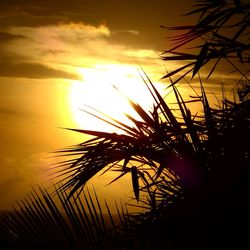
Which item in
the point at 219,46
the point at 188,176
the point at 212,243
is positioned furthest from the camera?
the point at 219,46

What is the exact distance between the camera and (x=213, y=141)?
269 centimetres

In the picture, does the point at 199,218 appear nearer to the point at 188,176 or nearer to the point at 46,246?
the point at 188,176

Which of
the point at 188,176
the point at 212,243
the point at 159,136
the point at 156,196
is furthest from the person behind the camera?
the point at 156,196

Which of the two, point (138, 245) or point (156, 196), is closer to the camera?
point (138, 245)

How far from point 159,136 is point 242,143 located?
22.8 inches

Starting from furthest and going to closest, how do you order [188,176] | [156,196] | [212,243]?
[156,196] < [188,176] < [212,243]

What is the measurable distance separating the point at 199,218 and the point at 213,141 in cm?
55

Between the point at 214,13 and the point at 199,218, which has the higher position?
the point at 214,13

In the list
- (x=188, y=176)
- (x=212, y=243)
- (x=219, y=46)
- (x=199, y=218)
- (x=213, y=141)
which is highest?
(x=219, y=46)

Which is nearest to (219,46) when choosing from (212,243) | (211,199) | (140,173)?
(140,173)

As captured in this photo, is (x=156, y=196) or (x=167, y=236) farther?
(x=156, y=196)

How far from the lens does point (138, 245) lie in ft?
8.64

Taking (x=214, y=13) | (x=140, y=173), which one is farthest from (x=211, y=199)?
(x=214, y=13)

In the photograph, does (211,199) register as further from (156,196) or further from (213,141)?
(156,196)
